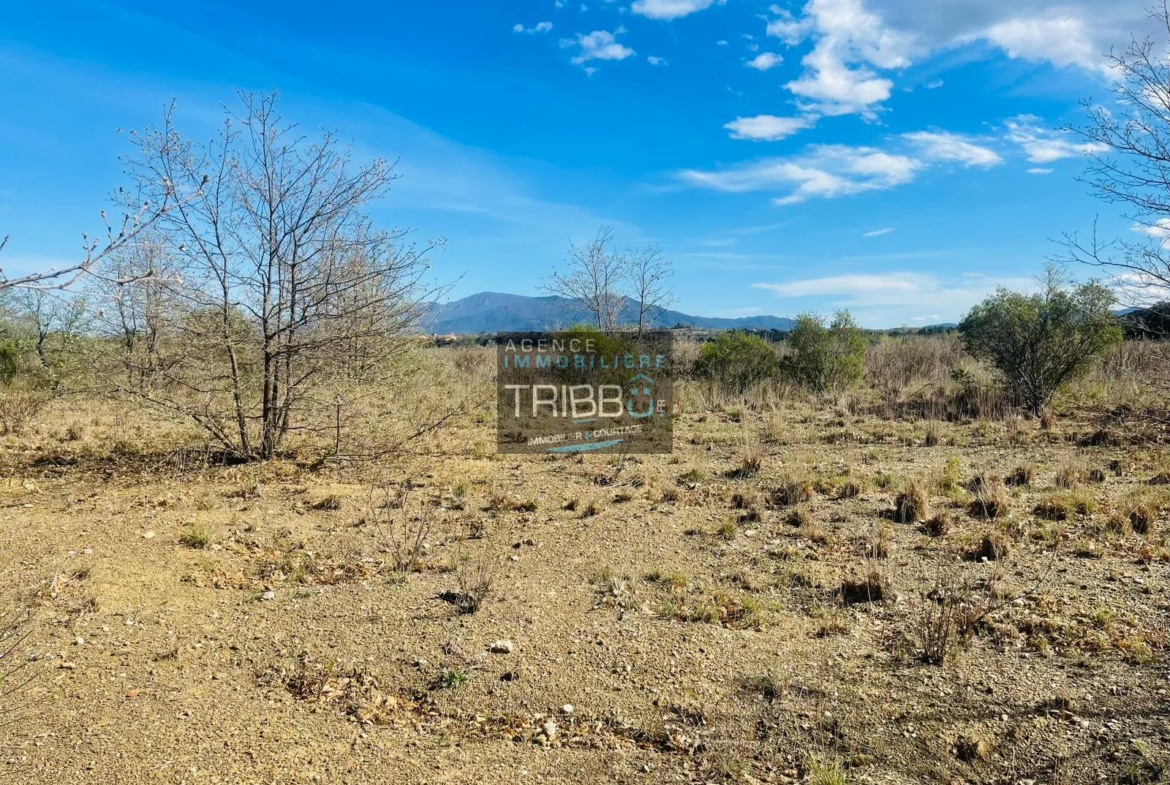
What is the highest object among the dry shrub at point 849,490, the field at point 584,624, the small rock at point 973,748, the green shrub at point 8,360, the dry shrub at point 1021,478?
the green shrub at point 8,360

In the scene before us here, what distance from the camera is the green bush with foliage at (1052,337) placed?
1205 centimetres

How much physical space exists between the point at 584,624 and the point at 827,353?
42.3 feet

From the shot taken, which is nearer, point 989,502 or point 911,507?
point 911,507

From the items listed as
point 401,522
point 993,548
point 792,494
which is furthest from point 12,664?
point 993,548

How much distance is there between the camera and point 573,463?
8.96 metres

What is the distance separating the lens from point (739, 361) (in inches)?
618

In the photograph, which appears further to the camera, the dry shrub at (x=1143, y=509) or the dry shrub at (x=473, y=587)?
the dry shrub at (x=1143, y=509)

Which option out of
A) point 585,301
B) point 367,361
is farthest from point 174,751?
point 585,301

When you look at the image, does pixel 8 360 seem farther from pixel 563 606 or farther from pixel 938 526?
pixel 938 526

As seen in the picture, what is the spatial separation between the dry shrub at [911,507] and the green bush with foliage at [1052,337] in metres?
7.35

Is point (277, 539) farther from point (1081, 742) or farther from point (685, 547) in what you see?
point (1081, 742)

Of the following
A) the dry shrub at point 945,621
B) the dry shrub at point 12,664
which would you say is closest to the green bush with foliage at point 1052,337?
the dry shrub at point 945,621

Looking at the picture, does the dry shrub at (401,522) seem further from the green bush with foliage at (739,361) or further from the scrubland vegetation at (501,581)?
the green bush with foliage at (739,361)

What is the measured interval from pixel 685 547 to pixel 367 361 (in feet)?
14.9
